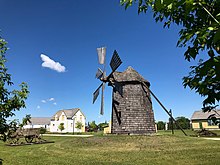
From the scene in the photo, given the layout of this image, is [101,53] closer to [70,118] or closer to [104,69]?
[104,69]

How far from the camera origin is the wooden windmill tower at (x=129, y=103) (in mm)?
20750

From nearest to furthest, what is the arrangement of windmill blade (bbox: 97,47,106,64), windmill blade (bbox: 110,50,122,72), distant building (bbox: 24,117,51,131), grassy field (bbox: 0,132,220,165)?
grassy field (bbox: 0,132,220,165)
windmill blade (bbox: 110,50,122,72)
windmill blade (bbox: 97,47,106,64)
distant building (bbox: 24,117,51,131)

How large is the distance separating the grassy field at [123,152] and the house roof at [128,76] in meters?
7.21

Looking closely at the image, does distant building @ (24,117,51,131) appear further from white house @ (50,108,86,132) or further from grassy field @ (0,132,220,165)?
grassy field @ (0,132,220,165)

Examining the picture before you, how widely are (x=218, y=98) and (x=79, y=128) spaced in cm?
5835

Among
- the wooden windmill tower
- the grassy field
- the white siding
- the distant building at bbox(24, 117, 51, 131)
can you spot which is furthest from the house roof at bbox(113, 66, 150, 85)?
the distant building at bbox(24, 117, 51, 131)

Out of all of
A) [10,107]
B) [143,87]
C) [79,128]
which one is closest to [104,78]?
[143,87]

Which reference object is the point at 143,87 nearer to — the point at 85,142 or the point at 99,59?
the point at 99,59

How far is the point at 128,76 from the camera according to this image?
23.1 metres

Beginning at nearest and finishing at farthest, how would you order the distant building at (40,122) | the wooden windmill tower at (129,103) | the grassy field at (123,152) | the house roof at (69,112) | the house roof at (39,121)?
the grassy field at (123,152) < the wooden windmill tower at (129,103) < the house roof at (69,112) < the distant building at (40,122) < the house roof at (39,121)

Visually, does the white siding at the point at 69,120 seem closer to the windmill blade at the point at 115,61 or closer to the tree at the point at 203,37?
the windmill blade at the point at 115,61

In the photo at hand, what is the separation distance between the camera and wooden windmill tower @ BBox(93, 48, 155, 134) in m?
20.8

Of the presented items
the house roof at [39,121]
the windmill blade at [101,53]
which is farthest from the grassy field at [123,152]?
the house roof at [39,121]

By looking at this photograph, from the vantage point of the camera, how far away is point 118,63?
21.0m
